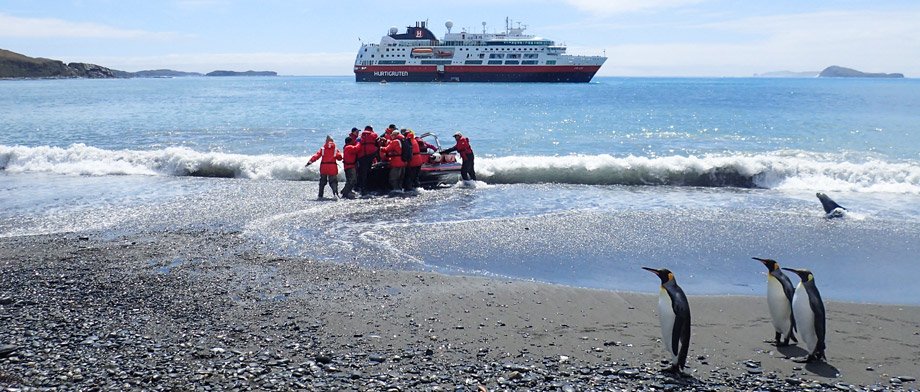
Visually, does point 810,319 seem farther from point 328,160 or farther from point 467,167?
point 467,167

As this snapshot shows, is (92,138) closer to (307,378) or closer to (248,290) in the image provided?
(248,290)

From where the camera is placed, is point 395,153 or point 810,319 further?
point 395,153

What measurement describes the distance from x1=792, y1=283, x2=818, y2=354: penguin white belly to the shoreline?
161 millimetres

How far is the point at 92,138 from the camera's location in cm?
2733

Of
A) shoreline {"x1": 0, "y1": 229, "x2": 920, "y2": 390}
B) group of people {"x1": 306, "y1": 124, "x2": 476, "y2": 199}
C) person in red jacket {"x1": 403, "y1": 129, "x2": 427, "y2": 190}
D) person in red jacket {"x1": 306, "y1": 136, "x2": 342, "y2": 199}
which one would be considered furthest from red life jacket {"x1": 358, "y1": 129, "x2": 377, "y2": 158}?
shoreline {"x1": 0, "y1": 229, "x2": 920, "y2": 390}

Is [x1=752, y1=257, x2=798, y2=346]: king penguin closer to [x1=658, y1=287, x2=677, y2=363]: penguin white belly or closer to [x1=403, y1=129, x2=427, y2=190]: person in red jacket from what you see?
[x1=658, y1=287, x2=677, y2=363]: penguin white belly

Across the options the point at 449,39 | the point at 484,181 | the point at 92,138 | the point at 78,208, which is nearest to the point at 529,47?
the point at 449,39

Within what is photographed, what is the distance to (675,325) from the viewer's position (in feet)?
19.2

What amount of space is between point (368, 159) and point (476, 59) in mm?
70708

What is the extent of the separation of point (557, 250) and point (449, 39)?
77.4 metres

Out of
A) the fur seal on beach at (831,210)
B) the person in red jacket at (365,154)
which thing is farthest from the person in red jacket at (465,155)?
the fur seal on beach at (831,210)

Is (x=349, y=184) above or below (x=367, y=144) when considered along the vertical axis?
below

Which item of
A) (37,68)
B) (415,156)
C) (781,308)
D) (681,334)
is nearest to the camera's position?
(681,334)

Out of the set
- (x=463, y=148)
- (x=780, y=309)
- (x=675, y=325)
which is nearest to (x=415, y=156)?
(x=463, y=148)
